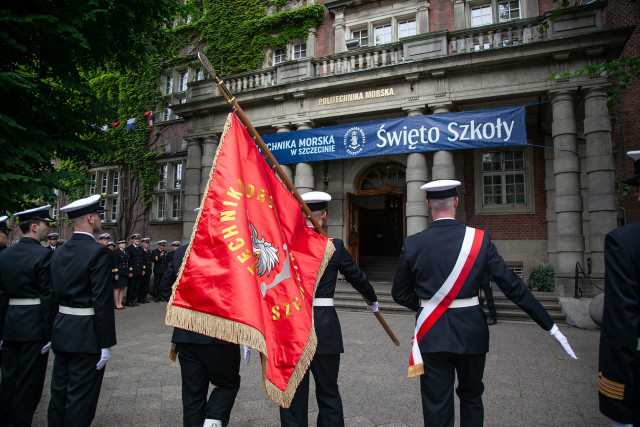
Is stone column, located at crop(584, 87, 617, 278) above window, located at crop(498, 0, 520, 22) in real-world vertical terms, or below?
below

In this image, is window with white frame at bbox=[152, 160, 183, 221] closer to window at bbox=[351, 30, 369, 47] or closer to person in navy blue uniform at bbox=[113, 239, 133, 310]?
person in navy blue uniform at bbox=[113, 239, 133, 310]

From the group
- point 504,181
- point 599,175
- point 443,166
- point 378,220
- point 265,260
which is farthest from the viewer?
point 378,220

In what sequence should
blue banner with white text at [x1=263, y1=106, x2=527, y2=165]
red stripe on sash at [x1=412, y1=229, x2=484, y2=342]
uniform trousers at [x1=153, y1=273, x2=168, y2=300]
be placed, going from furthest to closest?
uniform trousers at [x1=153, y1=273, x2=168, y2=300], blue banner with white text at [x1=263, y1=106, x2=527, y2=165], red stripe on sash at [x1=412, y1=229, x2=484, y2=342]

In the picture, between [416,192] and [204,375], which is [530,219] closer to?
[416,192]

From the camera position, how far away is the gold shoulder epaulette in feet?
6.40

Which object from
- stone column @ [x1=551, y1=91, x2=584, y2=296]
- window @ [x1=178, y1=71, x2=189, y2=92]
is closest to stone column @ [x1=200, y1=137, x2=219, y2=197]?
window @ [x1=178, y1=71, x2=189, y2=92]

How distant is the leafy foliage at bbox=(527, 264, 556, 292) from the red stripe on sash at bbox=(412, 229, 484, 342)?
982 centimetres

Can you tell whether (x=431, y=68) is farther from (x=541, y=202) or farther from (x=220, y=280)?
(x=220, y=280)

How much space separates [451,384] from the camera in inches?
112

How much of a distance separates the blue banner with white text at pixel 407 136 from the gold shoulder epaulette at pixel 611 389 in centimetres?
943

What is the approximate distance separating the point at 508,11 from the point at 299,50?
7.89 meters

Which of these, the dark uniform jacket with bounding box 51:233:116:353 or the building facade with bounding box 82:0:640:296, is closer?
the dark uniform jacket with bounding box 51:233:116:353

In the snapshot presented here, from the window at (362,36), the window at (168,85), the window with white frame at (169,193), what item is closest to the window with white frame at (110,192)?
the window with white frame at (169,193)

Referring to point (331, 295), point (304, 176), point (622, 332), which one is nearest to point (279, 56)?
point (304, 176)
